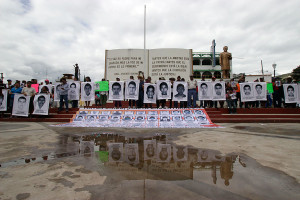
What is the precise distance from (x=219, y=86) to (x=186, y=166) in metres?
7.25

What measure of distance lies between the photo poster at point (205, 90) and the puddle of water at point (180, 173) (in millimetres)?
5945

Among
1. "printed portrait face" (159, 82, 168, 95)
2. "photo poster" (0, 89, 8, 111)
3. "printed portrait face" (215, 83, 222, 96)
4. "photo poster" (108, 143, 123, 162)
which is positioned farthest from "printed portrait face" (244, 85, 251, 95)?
"photo poster" (0, 89, 8, 111)

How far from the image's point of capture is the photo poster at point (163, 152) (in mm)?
2700

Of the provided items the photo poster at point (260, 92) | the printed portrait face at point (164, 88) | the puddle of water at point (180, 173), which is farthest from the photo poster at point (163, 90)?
the puddle of water at point (180, 173)

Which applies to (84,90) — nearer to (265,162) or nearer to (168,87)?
(168,87)

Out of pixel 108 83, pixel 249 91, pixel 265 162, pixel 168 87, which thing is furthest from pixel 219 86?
pixel 265 162

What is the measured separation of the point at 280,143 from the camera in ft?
12.0

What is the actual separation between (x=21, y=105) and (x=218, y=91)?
9649 millimetres

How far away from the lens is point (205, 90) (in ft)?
29.0

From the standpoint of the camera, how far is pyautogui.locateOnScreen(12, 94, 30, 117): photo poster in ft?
26.2

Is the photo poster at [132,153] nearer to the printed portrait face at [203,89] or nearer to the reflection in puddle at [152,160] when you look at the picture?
the reflection in puddle at [152,160]

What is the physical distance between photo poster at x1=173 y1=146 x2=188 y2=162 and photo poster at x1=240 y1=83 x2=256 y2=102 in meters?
7.01

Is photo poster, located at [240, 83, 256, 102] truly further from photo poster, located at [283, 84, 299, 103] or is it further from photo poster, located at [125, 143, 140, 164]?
photo poster, located at [125, 143, 140, 164]

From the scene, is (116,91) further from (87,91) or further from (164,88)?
(164,88)
